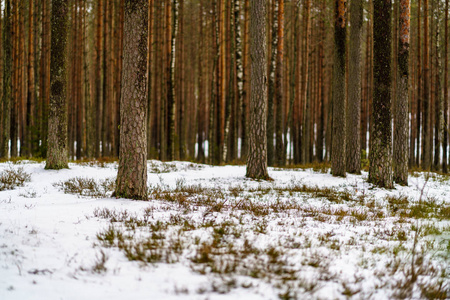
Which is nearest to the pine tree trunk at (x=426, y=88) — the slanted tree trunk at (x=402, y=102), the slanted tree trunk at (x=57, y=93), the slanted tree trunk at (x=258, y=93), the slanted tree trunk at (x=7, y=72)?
the slanted tree trunk at (x=402, y=102)

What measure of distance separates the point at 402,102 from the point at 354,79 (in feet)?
6.64

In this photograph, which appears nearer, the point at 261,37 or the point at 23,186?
the point at 23,186

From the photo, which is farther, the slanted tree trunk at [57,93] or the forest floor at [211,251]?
the slanted tree trunk at [57,93]

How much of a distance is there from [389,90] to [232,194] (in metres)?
5.82

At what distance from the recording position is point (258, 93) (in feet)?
32.4

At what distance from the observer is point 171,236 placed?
3.76 metres

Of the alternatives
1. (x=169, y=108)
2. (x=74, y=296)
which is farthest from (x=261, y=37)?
(x=74, y=296)

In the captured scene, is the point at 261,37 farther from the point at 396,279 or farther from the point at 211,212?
the point at 396,279

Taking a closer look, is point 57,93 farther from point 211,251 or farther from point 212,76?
point 212,76

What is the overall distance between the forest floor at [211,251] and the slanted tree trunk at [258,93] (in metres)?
3.62

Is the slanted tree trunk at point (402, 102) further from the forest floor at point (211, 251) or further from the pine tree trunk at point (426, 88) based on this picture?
the pine tree trunk at point (426, 88)

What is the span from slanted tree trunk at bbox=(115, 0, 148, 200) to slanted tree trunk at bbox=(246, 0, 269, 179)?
4609 millimetres

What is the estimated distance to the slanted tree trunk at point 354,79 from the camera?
11.2 metres

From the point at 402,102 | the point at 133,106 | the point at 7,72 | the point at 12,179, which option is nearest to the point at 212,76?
the point at 7,72
